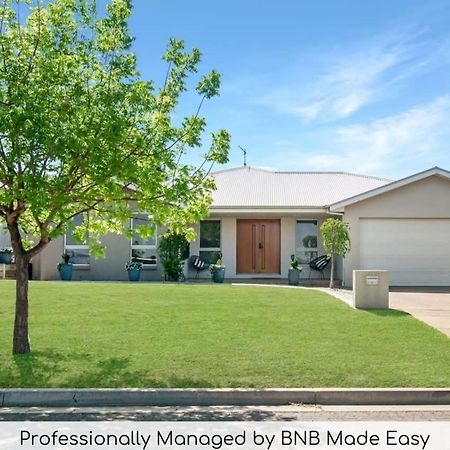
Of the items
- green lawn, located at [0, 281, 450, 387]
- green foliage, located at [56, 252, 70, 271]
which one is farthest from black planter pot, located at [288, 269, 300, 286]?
green foliage, located at [56, 252, 70, 271]

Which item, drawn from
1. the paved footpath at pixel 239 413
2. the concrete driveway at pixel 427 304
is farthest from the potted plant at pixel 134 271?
the paved footpath at pixel 239 413

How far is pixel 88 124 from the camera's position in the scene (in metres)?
6.83

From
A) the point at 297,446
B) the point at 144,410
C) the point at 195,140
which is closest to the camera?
the point at 297,446

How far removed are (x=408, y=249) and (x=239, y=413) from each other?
1476 centimetres

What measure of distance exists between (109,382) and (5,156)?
3187mm

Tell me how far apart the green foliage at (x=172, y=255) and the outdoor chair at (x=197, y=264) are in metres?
1.46

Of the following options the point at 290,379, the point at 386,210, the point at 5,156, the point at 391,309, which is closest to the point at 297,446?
the point at 290,379

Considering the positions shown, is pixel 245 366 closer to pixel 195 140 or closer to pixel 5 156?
pixel 195 140

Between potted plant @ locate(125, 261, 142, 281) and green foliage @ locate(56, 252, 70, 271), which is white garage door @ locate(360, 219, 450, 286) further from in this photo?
green foliage @ locate(56, 252, 70, 271)

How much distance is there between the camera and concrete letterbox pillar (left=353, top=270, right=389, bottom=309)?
12.4 meters

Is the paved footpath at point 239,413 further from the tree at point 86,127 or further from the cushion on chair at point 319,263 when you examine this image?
the cushion on chair at point 319,263

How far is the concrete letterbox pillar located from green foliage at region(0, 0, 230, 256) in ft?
19.1

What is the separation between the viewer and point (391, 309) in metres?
12.3
